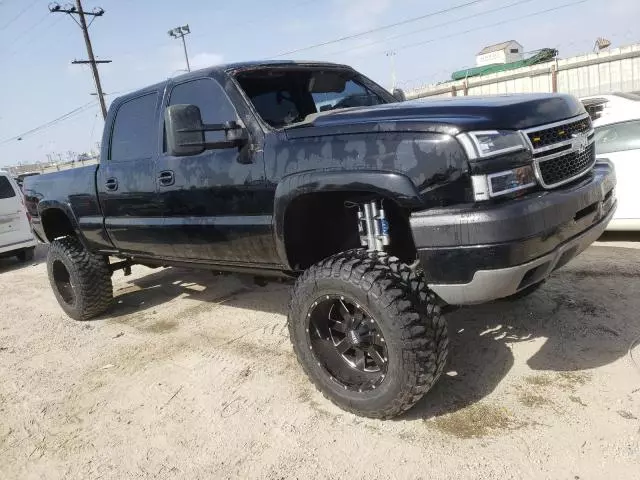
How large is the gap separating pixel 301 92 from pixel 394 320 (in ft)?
6.12

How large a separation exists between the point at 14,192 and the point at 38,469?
8058 mm

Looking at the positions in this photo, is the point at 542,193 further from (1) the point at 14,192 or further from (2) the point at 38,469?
(1) the point at 14,192

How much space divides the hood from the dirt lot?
4.61 ft

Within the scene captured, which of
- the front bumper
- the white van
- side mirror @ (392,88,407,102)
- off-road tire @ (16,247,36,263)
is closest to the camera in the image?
the front bumper

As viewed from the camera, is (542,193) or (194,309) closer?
(542,193)

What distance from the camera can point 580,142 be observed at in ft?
9.08

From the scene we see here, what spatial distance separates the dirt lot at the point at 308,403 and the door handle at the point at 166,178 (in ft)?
4.13

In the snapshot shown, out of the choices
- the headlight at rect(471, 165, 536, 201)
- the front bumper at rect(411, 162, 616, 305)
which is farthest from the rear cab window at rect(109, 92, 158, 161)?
the headlight at rect(471, 165, 536, 201)

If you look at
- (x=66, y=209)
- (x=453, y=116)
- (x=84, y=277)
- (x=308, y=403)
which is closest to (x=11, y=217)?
(x=66, y=209)

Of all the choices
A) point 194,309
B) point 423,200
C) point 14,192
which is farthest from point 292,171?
point 14,192

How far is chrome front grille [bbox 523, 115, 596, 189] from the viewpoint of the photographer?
2451 mm

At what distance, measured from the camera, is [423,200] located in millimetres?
2338

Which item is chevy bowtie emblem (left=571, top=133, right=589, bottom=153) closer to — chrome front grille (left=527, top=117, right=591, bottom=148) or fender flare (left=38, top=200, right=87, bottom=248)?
chrome front grille (left=527, top=117, right=591, bottom=148)

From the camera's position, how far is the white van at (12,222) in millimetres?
9031
